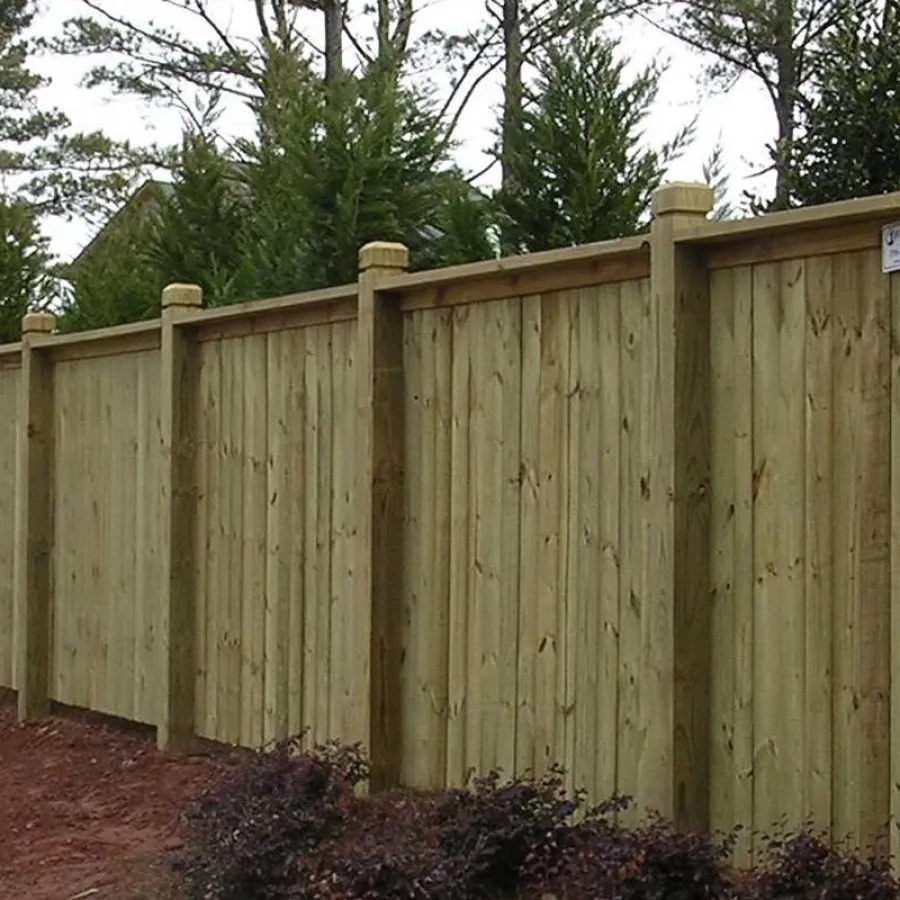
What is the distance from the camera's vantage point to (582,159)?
646cm

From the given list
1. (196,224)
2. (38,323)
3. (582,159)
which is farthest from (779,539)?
(196,224)

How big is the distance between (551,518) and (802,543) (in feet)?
3.10

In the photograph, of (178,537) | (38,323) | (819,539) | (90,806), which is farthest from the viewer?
(38,323)

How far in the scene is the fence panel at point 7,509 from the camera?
774 centimetres

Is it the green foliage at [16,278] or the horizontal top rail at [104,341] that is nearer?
the horizontal top rail at [104,341]

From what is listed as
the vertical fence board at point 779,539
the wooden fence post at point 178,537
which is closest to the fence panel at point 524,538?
the vertical fence board at point 779,539

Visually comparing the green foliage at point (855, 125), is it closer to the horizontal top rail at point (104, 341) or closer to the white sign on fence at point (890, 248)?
the white sign on fence at point (890, 248)

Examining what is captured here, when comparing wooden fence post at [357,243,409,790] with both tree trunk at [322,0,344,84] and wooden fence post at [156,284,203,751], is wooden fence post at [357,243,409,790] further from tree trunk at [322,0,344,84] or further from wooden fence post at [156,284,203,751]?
tree trunk at [322,0,344,84]

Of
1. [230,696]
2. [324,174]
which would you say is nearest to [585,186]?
[324,174]

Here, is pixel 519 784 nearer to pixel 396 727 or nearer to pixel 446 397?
pixel 396 727

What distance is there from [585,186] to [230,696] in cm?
260

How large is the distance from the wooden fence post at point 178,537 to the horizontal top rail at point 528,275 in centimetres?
148

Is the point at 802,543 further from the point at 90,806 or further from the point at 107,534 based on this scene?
the point at 107,534

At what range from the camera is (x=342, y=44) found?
687 inches
